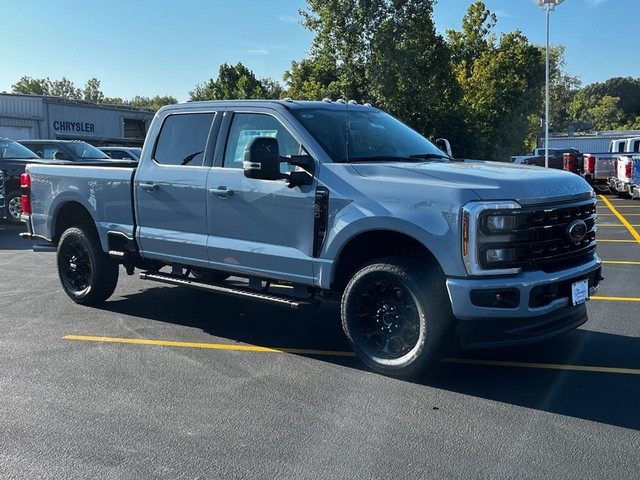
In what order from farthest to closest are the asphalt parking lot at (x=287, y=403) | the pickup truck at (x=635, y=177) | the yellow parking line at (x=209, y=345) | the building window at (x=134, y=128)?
the building window at (x=134, y=128)
the pickup truck at (x=635, y=177)
the yellow parking line at (x=209, y=345)
the asphalt parking lot at (x=287, y=403)

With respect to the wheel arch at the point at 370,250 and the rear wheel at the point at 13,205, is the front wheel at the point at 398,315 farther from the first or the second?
the rear wheel at the point at 13,205

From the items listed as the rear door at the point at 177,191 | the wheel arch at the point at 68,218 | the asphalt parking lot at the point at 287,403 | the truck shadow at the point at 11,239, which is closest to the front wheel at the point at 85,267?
the wheel arch at the point at 68,218

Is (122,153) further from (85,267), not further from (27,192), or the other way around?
(85,267)

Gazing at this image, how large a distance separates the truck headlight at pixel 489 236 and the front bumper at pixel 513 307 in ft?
0.30

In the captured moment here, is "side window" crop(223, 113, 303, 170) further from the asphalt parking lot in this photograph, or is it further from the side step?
the asphalt parking lot

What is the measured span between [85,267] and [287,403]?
3847mm

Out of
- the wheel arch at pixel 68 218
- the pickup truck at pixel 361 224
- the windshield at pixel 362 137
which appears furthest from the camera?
the wheel arch at pixel 68 218

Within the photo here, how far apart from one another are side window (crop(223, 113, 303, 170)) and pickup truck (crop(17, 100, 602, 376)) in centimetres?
1

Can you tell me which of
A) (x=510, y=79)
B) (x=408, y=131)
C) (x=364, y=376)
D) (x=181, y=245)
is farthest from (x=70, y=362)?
(x=510, y=79)

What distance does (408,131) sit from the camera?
6484mm

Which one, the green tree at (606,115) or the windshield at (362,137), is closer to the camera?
the windshield at (362,137)

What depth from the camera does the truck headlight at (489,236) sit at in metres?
4.49

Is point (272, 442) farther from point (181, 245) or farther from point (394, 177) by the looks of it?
Result: point (181, 245)

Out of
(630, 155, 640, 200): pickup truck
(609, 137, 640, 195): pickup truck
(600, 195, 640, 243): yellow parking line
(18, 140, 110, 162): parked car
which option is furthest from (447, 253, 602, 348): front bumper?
(609, 137, 640, 195): pickup truck
